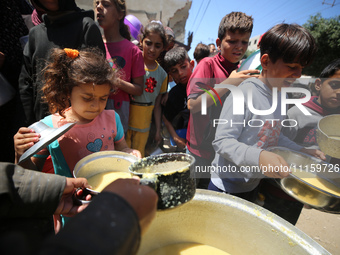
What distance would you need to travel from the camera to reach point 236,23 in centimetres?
148

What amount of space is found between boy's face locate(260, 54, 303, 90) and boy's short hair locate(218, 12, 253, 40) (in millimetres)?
455

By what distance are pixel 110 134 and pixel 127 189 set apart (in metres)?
0.93

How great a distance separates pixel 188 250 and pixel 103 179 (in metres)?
0.54

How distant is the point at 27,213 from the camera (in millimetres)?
453

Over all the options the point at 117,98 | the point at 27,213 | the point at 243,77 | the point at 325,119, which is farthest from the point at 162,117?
the point at 27,213

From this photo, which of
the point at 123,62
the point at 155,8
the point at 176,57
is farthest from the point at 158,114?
the point at 155,8

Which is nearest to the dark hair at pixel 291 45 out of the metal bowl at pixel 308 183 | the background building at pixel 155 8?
the metal bowl at pixel 308 183

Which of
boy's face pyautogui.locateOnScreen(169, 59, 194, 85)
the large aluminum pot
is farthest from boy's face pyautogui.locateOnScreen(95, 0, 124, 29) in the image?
the large aluminum pot

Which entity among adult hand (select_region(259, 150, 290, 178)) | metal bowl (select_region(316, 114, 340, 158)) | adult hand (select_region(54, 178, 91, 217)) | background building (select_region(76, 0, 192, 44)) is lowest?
adult hand (select_region(54, 178, 91, 217))

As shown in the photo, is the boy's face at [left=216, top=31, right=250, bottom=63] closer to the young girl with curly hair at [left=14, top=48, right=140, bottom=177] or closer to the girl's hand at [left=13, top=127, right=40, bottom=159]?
the young girl with curly hair at [left=14, top=48, right=140, bottom=177]

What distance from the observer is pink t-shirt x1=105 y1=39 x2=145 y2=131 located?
5.90ft

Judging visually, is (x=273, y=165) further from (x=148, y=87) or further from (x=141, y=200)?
(x=148, y=87)

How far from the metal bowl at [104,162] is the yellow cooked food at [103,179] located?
22 mm

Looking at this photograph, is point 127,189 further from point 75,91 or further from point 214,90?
point 214,90
